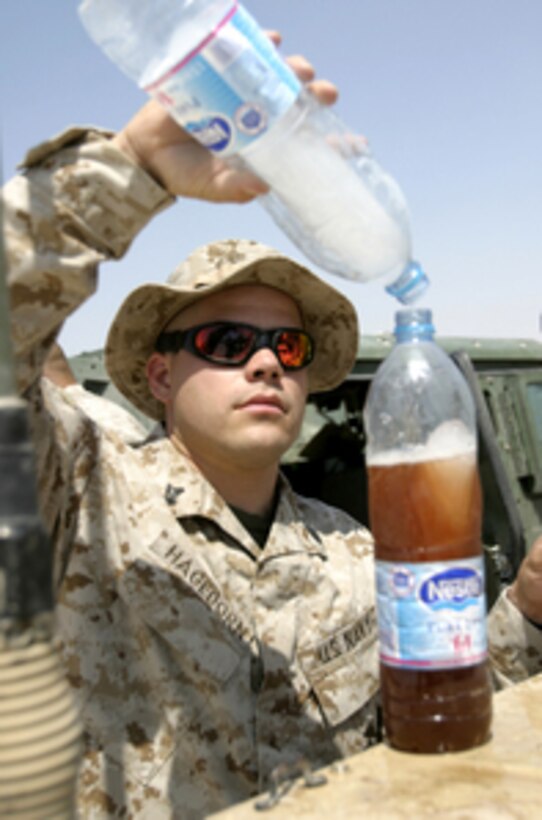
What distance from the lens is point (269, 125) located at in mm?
1613

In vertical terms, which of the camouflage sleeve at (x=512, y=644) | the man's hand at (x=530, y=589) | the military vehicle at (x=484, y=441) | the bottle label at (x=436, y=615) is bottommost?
the military vehicle at (x=484, y=441)

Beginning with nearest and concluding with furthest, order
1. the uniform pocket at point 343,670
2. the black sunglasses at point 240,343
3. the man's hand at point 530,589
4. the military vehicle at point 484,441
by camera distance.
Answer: the man's hand at point 530,589 → the uniform pocket at point 343,670 → the black sunglasses at point 240,343 → the military vehicle at point 484,441

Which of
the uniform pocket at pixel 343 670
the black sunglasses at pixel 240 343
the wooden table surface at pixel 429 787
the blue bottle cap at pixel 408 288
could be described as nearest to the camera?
the wooden table surface at pixel 429 787

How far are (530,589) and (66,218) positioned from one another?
1.43 m

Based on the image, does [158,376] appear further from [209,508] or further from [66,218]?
[66,218]

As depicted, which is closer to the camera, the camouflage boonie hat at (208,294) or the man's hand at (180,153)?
the man's hand at (180,153)

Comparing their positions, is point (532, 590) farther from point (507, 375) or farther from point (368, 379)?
point (507, 375)

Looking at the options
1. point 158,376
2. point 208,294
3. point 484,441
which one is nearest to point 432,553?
point 208,294

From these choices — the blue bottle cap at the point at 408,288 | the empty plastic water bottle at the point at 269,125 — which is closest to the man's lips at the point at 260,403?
the empty plastic water bottle at the point at 269,125

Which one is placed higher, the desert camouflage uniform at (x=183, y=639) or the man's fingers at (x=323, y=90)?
the man's fingers at (x=323, y=90)

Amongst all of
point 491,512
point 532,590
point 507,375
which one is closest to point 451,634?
point 532,590

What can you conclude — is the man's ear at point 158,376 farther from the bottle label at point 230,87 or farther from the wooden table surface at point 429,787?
the wooden table surface at point 429,787

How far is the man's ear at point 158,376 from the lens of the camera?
2997mm

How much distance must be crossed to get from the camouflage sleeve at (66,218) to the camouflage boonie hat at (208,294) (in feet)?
3.45
